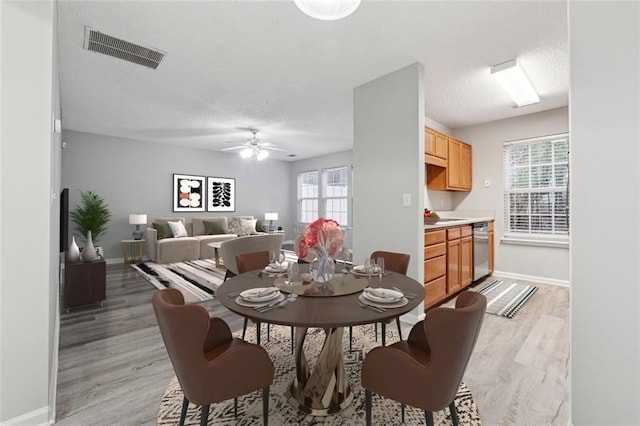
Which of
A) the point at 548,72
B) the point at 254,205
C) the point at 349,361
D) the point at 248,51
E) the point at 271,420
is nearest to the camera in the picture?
the point at 271,420

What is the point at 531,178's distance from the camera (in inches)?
182

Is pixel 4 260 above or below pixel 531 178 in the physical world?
below

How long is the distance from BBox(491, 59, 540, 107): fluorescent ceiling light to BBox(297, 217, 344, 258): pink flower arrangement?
8.70 feet

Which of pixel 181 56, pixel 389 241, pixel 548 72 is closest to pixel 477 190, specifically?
pixel 548 72

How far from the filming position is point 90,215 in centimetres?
482

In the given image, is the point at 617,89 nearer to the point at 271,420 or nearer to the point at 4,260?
the point at 271,420

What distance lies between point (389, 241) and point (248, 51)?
2.35 m

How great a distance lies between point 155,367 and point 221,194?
5.86 meters

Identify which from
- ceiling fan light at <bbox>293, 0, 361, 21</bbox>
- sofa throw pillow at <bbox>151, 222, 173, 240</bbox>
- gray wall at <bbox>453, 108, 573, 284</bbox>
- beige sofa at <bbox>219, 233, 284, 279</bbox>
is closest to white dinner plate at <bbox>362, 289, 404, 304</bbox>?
ceiling fan light at <bbox>293, 0, 361, 21</bbox>

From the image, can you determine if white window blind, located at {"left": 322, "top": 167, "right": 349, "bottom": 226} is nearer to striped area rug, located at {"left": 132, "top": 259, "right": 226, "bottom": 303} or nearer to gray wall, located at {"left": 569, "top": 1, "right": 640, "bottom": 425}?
striped area rug, located at {"left": 132, "top": 259, "right": 226, "bottom": 303}

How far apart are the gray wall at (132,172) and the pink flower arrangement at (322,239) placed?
601 cm

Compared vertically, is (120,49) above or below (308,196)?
above

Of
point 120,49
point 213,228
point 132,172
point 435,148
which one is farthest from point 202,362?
point 132,172

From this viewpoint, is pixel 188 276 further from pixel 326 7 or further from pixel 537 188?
pixel 537 188
